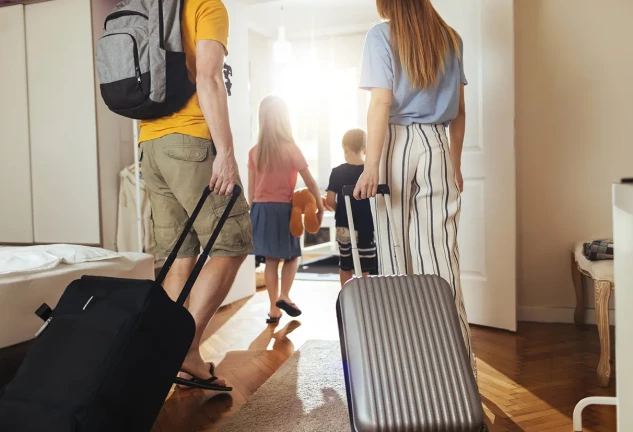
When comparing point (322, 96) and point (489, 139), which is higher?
point (322, 96)

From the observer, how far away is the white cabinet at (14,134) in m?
3.47

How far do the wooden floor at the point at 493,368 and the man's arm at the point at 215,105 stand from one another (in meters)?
0.73

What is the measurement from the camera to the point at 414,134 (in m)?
1.84

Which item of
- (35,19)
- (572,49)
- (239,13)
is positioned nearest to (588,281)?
(572,49)

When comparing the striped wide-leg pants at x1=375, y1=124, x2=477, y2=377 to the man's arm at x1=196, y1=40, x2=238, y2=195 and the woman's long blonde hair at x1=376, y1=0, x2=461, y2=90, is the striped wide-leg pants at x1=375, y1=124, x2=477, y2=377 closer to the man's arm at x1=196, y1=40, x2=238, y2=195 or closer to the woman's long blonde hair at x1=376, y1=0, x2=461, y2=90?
the woman's long blonde hair at x1=376, y1=0, x2=461, y2=90

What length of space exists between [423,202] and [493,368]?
890 millimetres

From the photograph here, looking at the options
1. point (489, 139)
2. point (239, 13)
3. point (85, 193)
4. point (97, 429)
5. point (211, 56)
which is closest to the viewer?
point (97, 429)

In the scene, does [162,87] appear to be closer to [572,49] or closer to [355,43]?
[572,49]

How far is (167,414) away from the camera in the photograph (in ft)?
6.14

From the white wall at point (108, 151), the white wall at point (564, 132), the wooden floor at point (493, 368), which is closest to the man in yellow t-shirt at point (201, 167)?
the wooden floor at point (493, 368)

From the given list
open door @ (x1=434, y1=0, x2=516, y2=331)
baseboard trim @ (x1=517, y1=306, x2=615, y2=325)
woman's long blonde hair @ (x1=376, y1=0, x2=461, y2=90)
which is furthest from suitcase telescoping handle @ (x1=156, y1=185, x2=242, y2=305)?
baseboard trim @ (x1=517, y1=306, x2=615, y2=325)

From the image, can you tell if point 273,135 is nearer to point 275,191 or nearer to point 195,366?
point 275,191

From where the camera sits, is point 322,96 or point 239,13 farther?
point 322,96

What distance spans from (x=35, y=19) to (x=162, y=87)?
2.15 meters
